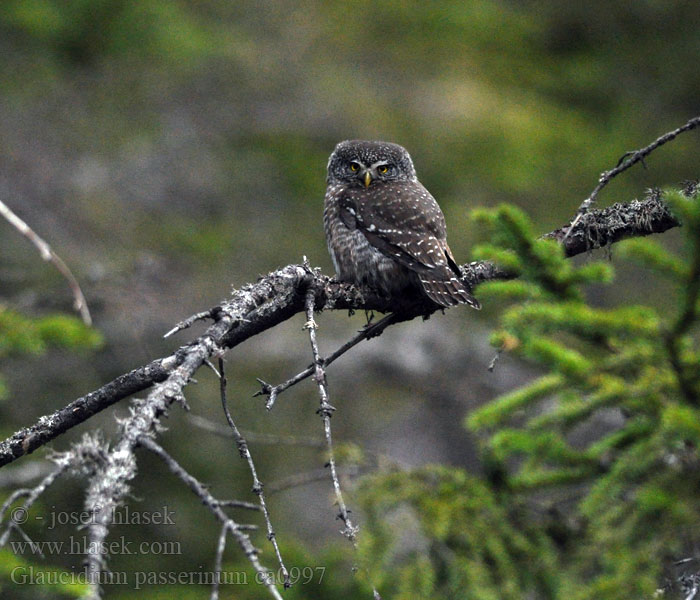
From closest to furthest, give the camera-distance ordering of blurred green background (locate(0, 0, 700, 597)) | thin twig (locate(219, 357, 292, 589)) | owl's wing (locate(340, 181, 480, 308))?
1. thin twig (locate(219, 357, 292, 589))
2. owl's wing (locate(340, 181, 480, 308))
3. blurred green background (locate(0, 0, 700, 597))

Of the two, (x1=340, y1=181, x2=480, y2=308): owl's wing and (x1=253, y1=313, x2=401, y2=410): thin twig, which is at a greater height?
(x1=340, y1=181, x2=480, y2=308): owl's wing

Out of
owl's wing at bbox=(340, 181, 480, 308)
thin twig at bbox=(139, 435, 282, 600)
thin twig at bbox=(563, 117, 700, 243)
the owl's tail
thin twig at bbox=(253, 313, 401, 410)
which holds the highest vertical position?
owl's wing at bbox=(340, 181, 480, 308)

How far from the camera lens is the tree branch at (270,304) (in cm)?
256

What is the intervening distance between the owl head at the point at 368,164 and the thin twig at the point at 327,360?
71.0 inches

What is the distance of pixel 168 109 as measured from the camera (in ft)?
33.4

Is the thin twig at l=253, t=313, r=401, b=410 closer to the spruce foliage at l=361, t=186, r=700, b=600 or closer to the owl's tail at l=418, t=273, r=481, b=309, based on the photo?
the owl's tail at l=418, t=273, r=481, b=309

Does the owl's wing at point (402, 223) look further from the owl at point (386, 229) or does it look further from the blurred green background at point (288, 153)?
the blurred green background at point (288, 153)

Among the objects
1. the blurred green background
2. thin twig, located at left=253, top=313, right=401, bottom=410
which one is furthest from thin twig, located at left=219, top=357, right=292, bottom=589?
the blurred green background

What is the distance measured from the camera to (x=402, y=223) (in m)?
4.74

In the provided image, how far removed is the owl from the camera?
4172 millimetres

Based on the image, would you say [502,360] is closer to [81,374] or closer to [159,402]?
[81,374]

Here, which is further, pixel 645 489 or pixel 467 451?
pixel 467 451

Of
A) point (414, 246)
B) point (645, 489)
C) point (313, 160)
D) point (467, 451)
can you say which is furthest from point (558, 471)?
point (313, 160)

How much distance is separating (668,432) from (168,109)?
9048 millimetres
